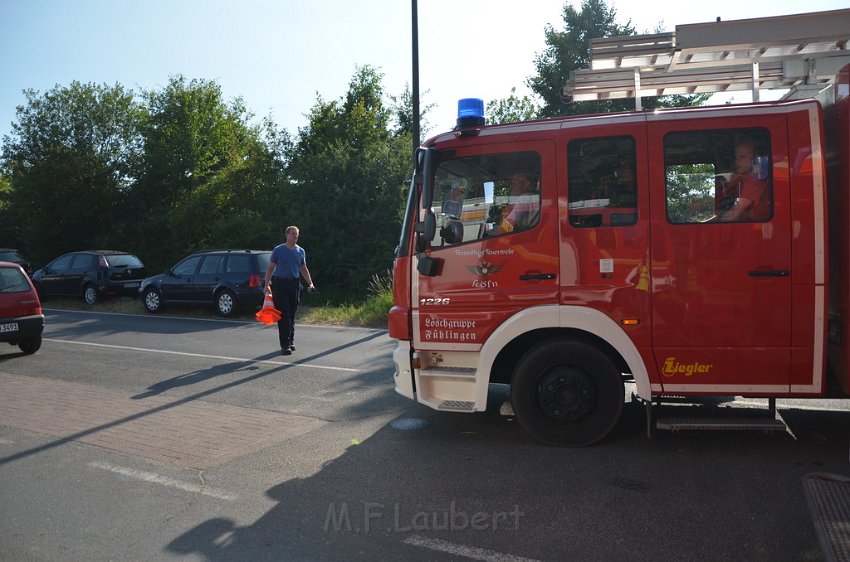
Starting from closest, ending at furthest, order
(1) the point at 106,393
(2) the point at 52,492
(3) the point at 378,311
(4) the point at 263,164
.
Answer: (2) the point at 52,492 < (1) the point at 106,393 < (3) the point at 378,311 < (4) the point at 263,164

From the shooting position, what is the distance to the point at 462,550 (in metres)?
3.87

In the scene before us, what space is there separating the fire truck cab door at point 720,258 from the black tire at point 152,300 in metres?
15.0

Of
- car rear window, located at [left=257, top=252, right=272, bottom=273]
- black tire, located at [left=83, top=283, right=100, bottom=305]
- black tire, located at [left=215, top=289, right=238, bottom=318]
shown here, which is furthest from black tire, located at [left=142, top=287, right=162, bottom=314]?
black tire, located at [left=83, top=283, right=100, bottom=305]

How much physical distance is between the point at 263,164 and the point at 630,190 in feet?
85.9

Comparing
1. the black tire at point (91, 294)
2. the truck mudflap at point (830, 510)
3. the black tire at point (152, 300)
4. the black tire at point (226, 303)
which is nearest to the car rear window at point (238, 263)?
the black tire at point (226, 303)

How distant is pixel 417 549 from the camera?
12.8 feet

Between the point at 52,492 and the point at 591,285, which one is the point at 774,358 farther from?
the point at 52,492

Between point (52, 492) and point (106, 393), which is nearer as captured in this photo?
point (52, 492)

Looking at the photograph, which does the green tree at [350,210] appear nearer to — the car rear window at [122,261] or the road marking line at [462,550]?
the car rear window at [122,261]

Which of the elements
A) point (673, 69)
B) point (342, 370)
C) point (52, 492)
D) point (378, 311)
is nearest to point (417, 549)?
point (52, 492)

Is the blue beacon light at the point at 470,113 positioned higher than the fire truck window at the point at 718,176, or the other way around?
the blue beacon light at the point at 470,113

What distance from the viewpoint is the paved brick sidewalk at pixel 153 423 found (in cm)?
600

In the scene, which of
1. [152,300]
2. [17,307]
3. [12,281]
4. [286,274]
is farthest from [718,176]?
[152,300]

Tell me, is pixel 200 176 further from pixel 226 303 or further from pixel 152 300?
pixel 226 303
